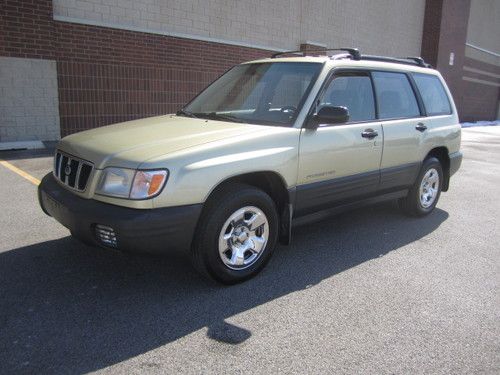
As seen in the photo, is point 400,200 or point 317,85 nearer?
point 317,85

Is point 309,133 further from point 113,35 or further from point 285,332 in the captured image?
point 113,35

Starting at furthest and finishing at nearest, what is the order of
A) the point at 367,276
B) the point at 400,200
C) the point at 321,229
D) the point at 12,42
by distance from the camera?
the point at 12,42 → the point at 400,200 → the point at 321,229 → the point at 367,276

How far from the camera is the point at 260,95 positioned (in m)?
4.55

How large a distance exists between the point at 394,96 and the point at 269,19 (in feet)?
31.5

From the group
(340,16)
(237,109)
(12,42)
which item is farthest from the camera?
(340,16)

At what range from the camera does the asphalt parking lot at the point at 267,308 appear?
110 inches

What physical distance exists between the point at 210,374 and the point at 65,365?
0.82 metres

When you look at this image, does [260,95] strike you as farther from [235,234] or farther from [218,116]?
[235,234]

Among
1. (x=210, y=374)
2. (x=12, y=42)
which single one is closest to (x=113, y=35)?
(x=12, y=42)

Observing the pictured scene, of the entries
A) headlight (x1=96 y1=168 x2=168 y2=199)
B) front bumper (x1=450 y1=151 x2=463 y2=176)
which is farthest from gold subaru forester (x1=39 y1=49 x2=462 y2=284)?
front bumper (x1=450 y1=151 x2=463 y2=176)

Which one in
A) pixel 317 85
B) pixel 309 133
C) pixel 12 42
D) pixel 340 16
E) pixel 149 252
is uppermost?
pixel 340 16

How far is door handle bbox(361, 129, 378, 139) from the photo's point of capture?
4.60 meters

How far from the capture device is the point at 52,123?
32.6 ft

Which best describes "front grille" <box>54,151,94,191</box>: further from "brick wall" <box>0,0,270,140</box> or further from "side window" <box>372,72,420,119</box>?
A: "brick wall" <box>0,0,270,140</box>
